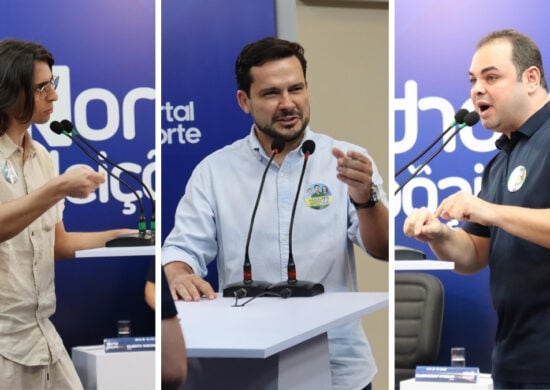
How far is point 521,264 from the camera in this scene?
241 centimetres

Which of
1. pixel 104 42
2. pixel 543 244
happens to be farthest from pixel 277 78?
pixel 543 244

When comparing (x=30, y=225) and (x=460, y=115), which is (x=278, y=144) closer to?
(x=460, y=115)

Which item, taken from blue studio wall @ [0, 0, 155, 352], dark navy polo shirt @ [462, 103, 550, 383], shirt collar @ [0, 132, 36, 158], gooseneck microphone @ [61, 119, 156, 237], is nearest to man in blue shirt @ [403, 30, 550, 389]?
dark navy polo shirt @ [462, 103, 550, 383]

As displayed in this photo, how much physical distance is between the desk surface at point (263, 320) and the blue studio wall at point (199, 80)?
239 millimetres

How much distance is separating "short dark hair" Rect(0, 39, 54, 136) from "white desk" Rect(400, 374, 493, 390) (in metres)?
1.51

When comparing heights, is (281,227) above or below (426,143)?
below

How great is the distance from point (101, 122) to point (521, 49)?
1.39m

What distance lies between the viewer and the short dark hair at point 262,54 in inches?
102

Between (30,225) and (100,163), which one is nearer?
(30,225)

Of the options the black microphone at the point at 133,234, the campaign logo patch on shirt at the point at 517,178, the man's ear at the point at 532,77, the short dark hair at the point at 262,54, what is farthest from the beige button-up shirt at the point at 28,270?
the man's ear at the point at 532,77

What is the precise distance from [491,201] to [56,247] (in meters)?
1.41

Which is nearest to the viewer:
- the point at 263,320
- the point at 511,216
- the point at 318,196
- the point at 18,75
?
the point at 263,320

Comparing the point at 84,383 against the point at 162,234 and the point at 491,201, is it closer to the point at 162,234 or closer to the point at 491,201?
the point at 162,234

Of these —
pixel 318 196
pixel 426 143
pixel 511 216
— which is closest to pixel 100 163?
pixel 318 196
